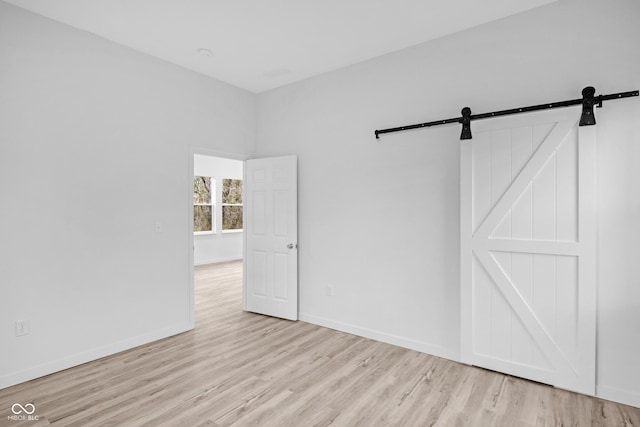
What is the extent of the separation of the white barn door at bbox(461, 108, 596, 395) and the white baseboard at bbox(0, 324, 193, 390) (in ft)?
10.1

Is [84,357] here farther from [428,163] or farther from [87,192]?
[428,163]

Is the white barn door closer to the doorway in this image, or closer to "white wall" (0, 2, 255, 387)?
"white wall" (0, 2, 255, 387)

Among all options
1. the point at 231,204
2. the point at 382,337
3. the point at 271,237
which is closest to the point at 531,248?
the point at 382,337

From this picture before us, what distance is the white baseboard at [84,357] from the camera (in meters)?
2.65

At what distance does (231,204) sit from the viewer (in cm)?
875

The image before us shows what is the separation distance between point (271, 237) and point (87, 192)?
2.08 meters

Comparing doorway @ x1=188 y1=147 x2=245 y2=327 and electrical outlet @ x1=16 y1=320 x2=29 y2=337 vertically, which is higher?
doorway @ x1=188 y1=147 x2=245 y2=327

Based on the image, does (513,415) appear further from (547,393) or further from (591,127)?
(591,127)

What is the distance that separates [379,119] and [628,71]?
6.50ft

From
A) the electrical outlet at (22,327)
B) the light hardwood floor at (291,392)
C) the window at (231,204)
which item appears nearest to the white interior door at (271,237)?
the light hardwood floor at (291,392)

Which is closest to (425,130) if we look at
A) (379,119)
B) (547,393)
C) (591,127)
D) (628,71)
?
(379,119)

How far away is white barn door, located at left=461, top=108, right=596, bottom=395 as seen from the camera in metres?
2.48

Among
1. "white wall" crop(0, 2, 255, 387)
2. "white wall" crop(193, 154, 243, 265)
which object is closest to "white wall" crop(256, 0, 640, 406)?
"white wall" crop(0, 2, 255, 387)

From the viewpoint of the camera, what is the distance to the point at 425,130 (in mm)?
3266
